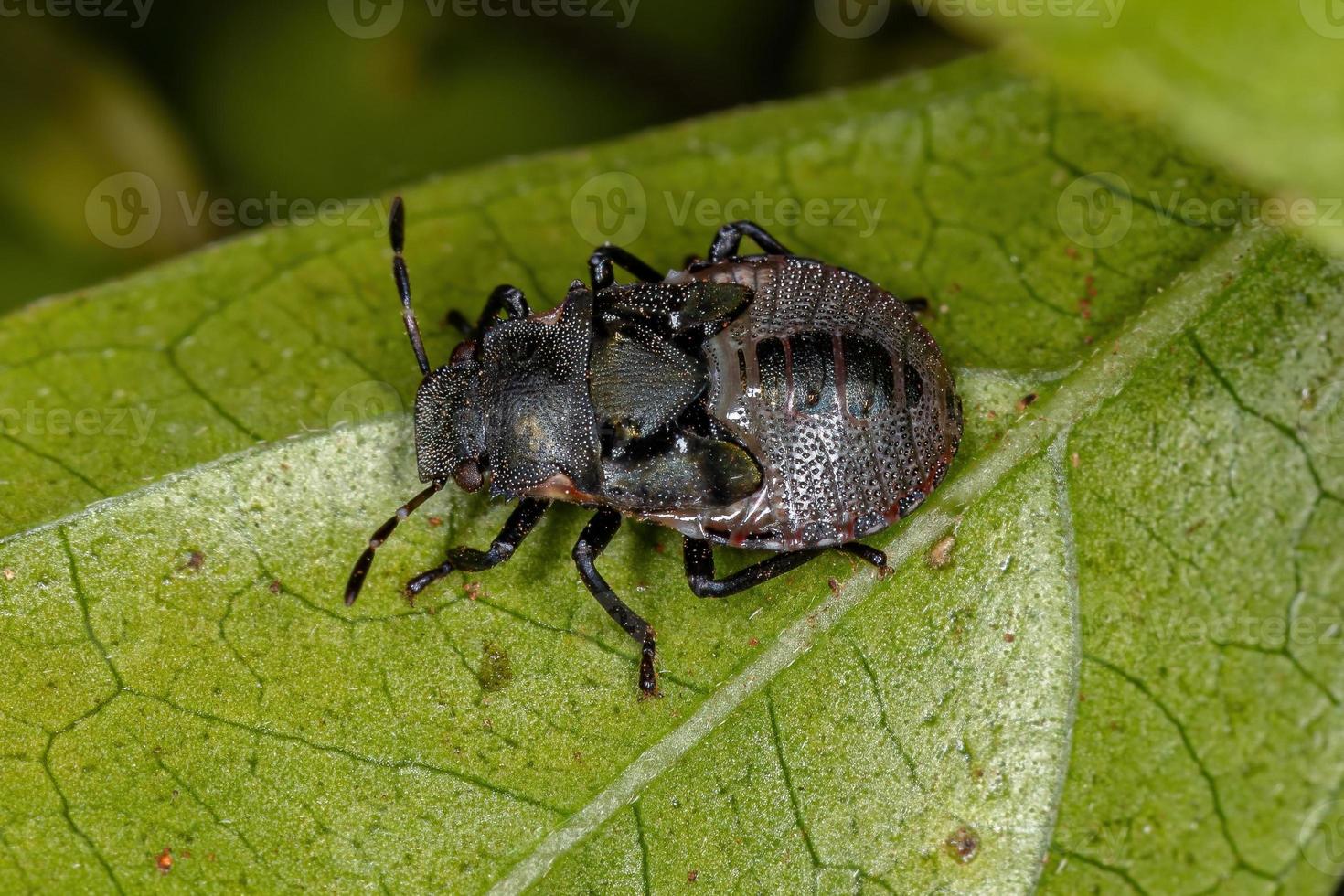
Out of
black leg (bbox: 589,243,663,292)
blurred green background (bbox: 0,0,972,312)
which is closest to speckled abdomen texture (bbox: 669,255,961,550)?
black leg (bbox: 589,243,663,292)

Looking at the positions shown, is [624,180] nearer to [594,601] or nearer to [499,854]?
[594,601]

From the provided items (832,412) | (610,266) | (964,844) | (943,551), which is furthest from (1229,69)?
(610,266)

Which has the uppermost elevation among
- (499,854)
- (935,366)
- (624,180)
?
(624,180)

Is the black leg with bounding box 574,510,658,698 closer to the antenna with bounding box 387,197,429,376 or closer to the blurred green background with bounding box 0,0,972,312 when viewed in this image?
the antenna with bounding box 387,197,429,376

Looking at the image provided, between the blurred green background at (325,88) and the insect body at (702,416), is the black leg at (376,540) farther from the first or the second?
the blurred green background at (325,88)

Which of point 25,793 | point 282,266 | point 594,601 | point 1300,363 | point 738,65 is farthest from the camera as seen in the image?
point 738,65

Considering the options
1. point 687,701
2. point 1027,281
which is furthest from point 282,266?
point 1027,281
